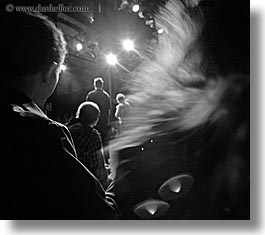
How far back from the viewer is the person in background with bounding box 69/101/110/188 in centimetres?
158

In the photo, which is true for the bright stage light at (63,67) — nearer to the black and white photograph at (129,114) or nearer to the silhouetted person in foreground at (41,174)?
the black and white photograph at (129,114)

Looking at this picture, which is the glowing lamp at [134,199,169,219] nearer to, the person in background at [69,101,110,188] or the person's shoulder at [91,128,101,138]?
the person in background at [69,101,110,188]

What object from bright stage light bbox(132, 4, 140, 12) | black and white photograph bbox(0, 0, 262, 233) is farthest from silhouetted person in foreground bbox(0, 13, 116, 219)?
bright stage light bbox(132, 4, 140, 12)

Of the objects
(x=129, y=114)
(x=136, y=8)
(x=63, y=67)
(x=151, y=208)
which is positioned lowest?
(x=151, y=208)

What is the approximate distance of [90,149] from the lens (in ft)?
5.17

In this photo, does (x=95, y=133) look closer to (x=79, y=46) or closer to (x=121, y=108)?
(x=121, y=108)

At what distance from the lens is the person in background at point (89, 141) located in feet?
5.17

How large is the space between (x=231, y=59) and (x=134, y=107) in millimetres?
414

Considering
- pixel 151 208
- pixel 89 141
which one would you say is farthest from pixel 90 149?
pixel 151 208

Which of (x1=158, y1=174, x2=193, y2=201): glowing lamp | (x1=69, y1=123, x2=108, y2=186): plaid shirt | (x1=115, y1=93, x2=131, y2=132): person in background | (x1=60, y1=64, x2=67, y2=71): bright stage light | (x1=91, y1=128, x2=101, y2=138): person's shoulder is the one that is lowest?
(x1=158, y1=174, x2=193, y2=201): glowing lamp

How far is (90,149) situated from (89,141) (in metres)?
0.03

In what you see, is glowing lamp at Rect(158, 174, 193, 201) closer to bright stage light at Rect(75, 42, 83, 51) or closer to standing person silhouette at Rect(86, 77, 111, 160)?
standing person silhouette at Rect(86, 77, 111, 160)

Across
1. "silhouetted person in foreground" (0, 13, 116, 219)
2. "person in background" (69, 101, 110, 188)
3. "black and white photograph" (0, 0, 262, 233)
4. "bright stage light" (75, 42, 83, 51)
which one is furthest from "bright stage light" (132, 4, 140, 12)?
"silhouetted person in foreground" (0, 13, 116, 219)

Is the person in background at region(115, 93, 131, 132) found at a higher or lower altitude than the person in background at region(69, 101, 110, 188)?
higher
